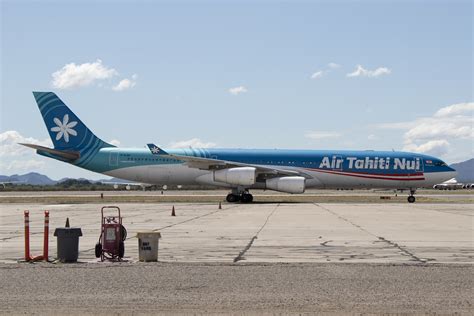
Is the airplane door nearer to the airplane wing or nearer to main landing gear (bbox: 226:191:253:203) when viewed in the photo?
the airplane wing

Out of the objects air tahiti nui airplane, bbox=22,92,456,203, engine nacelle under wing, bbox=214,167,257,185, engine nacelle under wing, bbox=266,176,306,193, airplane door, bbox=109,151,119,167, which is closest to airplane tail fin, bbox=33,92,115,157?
air tahiti nui airplane, bbox=22,92,456,203

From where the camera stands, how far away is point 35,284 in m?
10.4

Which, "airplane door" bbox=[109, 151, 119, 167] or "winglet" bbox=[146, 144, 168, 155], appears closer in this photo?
"winglet" bbox=[146, 144, 168, 155]

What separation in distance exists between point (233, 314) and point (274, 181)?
34.8 meters

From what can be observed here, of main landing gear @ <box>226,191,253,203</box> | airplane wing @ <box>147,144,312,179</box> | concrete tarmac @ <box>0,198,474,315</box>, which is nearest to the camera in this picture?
concrete tarmac @ <box>0,198,474,315</box>

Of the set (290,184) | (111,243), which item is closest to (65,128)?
(290,184)

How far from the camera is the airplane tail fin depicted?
152ft

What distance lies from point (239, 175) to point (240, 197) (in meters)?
2.83

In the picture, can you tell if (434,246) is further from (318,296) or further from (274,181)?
(274,181)

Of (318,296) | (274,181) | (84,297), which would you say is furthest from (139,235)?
(274,181)

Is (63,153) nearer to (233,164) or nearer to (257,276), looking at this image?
(233,164)

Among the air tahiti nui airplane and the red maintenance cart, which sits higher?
the air tahiti nui airplane

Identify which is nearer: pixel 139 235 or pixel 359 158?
pixel 139 235

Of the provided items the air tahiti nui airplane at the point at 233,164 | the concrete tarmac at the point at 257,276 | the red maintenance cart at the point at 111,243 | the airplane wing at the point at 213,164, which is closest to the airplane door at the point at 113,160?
the air tahiti nui airplane at the point at 233,164
